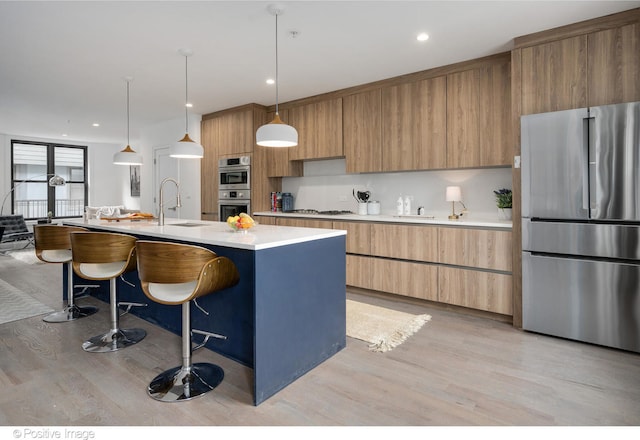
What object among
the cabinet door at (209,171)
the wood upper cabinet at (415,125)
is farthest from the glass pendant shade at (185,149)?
the cabinet door at (209,171)

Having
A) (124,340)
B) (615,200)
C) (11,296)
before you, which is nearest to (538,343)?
(615,200)

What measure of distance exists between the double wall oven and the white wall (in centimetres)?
63

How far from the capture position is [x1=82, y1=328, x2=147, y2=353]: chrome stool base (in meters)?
2.73

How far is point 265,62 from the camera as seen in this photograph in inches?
150

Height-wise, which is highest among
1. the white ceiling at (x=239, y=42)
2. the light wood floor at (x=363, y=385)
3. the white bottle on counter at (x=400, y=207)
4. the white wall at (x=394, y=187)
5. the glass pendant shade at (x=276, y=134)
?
the white ceiling at (x=239, y=42)

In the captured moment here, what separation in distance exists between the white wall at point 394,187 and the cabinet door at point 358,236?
0.68 meters

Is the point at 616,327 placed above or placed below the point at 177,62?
below

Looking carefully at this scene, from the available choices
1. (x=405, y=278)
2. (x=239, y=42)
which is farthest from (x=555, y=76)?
(x=239, y=42)

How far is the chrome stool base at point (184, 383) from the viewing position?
209 centimetres

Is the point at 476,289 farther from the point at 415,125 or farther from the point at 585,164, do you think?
the point at 415,125

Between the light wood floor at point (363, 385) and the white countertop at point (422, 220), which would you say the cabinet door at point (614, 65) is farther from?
the light wood floor at point (363, 385)
